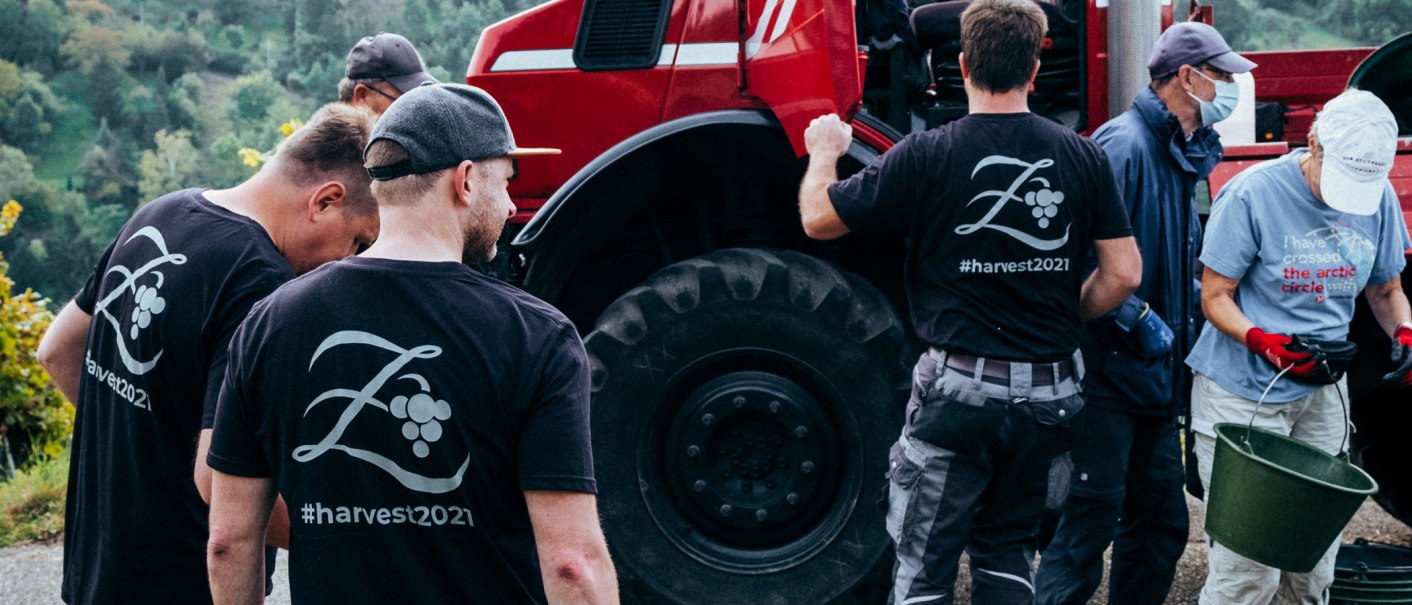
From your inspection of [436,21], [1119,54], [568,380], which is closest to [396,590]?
[568,380]

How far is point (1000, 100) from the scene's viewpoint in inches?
126

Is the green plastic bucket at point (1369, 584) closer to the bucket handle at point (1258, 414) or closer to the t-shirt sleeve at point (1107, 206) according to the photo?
the bucket handle at point (1258, 414)

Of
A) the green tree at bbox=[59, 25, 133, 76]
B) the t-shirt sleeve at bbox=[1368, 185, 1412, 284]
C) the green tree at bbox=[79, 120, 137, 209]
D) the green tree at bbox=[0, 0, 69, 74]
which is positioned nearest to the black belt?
the t-shirt sleeve at bbox=[1368, 185, 1412, 284]

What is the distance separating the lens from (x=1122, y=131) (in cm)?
375

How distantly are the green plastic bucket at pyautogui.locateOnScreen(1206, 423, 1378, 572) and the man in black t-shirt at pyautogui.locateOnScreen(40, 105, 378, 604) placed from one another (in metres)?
2.36

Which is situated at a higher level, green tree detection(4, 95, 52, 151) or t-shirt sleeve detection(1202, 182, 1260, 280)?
t-shirt sleeve detection(1202, 182, 1260, 280)

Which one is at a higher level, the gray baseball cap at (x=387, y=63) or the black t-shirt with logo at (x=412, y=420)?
the gray baseball cap at (x=387, y=63)

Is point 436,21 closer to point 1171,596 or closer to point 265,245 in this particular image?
point 1171,596

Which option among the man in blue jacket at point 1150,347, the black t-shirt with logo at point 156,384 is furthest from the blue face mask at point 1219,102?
the black t-shirt with logo at point 156,384

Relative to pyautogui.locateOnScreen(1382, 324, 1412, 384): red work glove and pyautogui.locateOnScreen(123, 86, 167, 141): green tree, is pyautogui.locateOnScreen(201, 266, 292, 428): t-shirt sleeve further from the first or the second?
pyautogui.locateOnScreen(123, 86, 167, 141): green tree

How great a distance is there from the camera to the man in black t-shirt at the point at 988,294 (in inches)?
124

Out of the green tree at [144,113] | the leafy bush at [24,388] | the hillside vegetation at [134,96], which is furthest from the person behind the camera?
the green tree at [144,113]

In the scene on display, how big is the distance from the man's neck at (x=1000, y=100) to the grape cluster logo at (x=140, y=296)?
76.2 inches

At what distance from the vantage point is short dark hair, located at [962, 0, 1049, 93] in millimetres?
3139
